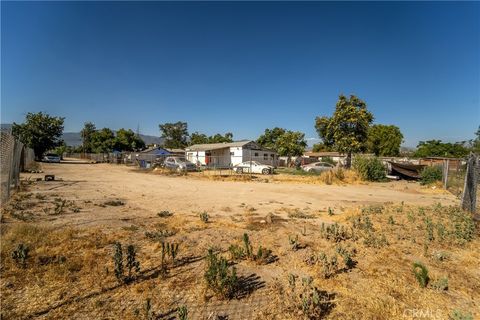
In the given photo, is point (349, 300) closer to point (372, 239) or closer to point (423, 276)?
point (423, 276)

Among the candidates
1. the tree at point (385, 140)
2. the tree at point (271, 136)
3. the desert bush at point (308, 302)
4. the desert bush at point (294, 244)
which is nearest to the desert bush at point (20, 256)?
the desert bush at point (308, 302)

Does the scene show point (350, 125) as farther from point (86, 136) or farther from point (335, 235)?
point (86, 136)

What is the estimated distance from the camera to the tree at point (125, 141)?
63.2 meters

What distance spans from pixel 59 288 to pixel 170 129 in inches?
3624

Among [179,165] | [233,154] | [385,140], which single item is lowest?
[179,165]

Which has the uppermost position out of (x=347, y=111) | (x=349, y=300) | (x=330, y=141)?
(x=347, y=111)

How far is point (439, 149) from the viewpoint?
65.9 metres

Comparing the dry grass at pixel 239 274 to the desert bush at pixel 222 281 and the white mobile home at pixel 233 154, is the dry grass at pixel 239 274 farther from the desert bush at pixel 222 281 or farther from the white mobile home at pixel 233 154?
the white mobile home at pixel 233 154

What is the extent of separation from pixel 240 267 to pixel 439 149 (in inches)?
3088

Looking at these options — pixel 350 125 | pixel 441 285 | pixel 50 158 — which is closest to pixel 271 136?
pixel 350 125

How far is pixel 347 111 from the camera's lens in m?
33.2

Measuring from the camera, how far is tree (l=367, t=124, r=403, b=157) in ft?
218

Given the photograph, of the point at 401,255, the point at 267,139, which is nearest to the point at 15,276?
the point at 401,255

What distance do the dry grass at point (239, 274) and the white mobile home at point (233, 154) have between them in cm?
3204
